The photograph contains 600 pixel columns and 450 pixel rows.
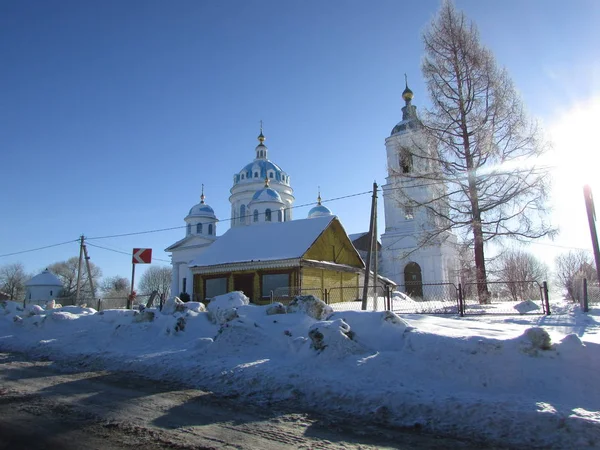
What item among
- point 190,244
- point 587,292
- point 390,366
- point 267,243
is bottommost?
point 390,366

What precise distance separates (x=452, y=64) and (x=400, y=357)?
1641 cm

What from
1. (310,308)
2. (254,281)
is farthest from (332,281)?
(310,308)

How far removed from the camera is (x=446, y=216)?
17.8m

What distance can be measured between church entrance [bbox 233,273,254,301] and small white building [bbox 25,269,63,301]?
43.9m

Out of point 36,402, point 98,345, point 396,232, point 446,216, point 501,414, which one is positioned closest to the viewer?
point 501,414

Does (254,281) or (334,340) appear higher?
(254,281)

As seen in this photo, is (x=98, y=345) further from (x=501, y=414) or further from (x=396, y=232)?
(x=396, y=232)

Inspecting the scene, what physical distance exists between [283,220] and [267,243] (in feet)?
75.5

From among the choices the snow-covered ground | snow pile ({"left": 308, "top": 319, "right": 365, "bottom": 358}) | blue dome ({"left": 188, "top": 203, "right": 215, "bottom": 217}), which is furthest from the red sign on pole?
blue dome ({"left": 188, "top": 203, "right": 215, "bottom": 217})

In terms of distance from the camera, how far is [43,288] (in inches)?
2229

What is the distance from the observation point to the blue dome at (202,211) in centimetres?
4991

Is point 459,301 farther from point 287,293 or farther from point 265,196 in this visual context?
point 265,196

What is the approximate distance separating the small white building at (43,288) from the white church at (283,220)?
2297cm

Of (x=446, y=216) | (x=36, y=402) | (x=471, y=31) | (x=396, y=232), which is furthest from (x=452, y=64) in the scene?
(x=396, y=232)
